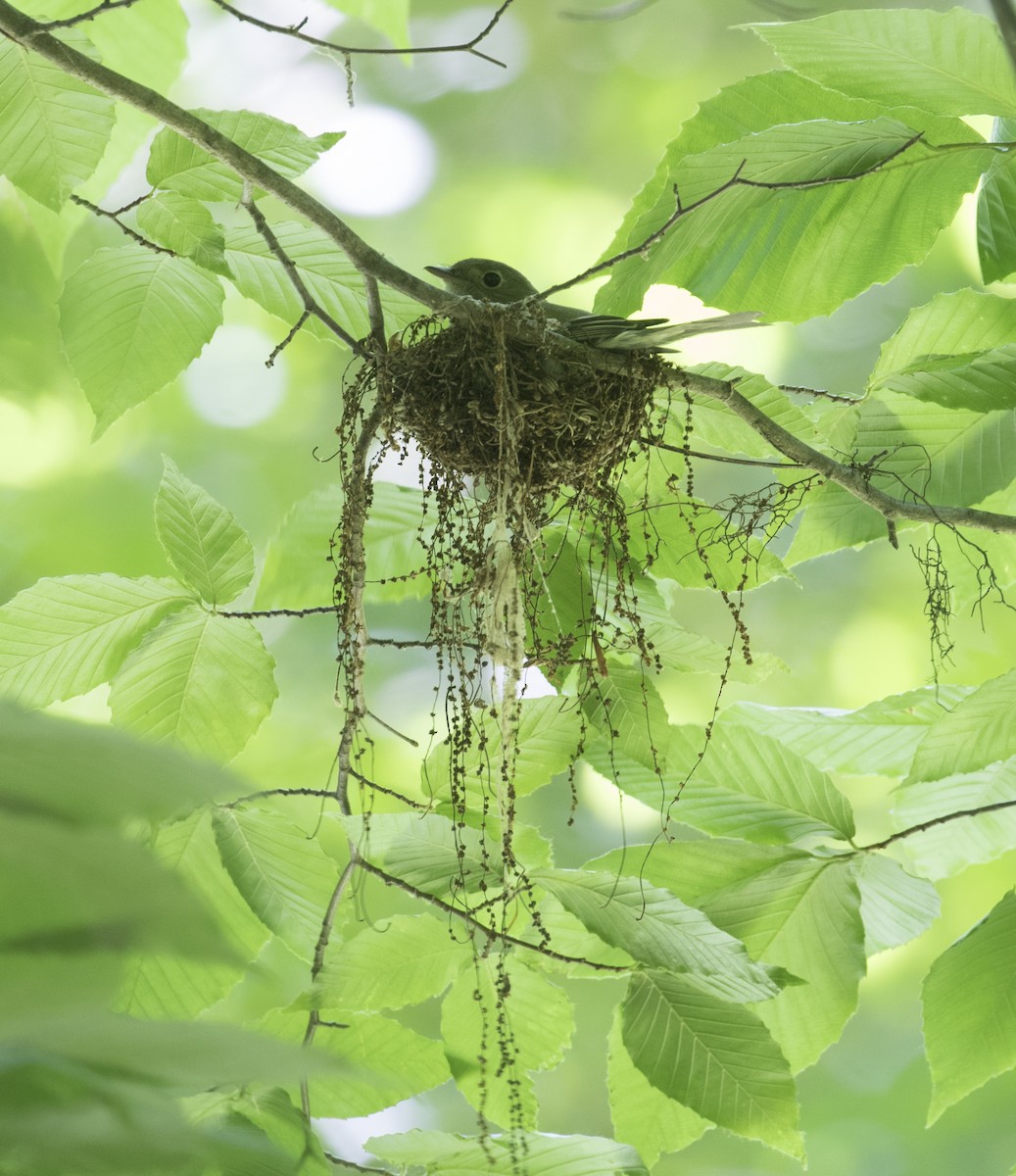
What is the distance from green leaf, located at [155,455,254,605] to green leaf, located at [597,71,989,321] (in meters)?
0.55

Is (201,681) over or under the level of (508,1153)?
over

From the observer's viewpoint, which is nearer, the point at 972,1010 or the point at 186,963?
the point at 186,963

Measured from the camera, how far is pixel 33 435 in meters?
3.92

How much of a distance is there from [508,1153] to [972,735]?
718mm

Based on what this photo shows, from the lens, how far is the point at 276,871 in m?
1.29

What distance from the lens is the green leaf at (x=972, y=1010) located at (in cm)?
125

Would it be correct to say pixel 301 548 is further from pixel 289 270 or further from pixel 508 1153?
pixel 508 1153

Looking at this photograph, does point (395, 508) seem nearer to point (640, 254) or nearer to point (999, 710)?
point (640, 254)

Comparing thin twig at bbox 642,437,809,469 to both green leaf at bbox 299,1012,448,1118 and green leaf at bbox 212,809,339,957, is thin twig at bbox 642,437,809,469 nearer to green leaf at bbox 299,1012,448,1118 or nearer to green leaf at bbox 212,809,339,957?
green leaf at bbox 212,809,339,957

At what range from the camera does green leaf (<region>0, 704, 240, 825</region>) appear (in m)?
0.19

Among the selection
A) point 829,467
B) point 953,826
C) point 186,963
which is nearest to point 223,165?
point 829,467

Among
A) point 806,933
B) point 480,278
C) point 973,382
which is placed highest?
point 480,278

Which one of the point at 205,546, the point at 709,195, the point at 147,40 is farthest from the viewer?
the point at 147,40

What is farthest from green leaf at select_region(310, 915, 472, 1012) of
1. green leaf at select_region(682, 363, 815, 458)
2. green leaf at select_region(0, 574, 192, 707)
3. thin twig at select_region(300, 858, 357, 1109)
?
green leaf at select_region(682, 363, 815, 458)
